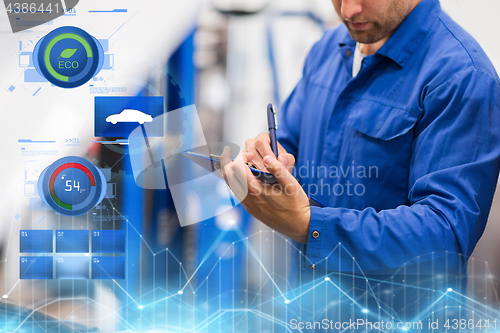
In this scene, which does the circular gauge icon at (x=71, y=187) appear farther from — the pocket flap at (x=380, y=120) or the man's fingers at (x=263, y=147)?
the pocket flap at (x=380, y=120)

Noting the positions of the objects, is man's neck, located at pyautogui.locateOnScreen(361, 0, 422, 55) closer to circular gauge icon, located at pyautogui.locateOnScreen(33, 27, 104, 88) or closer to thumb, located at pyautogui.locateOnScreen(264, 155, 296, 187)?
thumb, located at pyautogui.locateOnScreen(264, 155, 296, 187)

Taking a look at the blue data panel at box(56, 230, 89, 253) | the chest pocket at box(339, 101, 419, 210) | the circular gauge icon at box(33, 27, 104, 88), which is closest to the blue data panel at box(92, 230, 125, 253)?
the blue data panel at box(56, 230, 89, 253)

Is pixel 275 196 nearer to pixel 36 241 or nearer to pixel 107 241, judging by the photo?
pixel 107 241

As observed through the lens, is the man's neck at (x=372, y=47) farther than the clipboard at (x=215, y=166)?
Yes

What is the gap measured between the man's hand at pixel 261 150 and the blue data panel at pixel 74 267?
0.41 meters

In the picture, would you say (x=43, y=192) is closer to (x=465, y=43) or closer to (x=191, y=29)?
(x=191, y=29)

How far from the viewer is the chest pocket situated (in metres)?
0.77

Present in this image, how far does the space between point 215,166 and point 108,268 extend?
0.31 m

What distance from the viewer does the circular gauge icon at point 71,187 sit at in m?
0.82

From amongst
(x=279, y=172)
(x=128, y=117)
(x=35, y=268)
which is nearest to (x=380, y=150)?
(x=279, y=172)

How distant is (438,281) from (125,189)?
67 cm

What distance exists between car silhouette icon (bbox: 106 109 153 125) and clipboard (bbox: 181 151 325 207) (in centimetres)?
12
